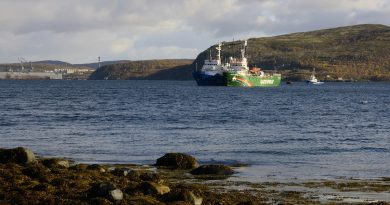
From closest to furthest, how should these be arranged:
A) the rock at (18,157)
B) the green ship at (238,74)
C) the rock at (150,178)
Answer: the rock at (150,178), the rock at (18,157), the green ship at (238,74)

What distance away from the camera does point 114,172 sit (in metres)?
Answer: 25.1

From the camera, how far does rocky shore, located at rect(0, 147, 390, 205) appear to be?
1922 cm

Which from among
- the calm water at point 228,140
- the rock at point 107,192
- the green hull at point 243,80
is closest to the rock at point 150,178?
the calm water at point 228,140

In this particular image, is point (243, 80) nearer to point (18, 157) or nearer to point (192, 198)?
point (18, 157)

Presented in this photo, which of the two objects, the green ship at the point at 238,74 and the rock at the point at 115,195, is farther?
the green ship at the point at 238,74

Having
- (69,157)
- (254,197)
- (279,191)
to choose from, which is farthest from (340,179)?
(69,157)

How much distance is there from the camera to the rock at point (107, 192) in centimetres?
1886

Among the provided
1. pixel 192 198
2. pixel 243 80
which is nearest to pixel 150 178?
pixel 192 198

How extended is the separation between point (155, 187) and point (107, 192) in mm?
1792

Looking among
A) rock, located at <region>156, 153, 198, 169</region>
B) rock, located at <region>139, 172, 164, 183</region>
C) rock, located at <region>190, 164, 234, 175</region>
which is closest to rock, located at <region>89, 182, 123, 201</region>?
rock, located at <region>139, 172, 164, 183</region>

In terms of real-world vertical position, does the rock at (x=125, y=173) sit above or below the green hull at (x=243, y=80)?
above

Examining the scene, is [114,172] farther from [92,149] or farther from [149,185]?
[92,149]

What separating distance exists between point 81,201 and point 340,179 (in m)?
11.1

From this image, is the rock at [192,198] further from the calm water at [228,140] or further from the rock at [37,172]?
the calm water at [228,140]
